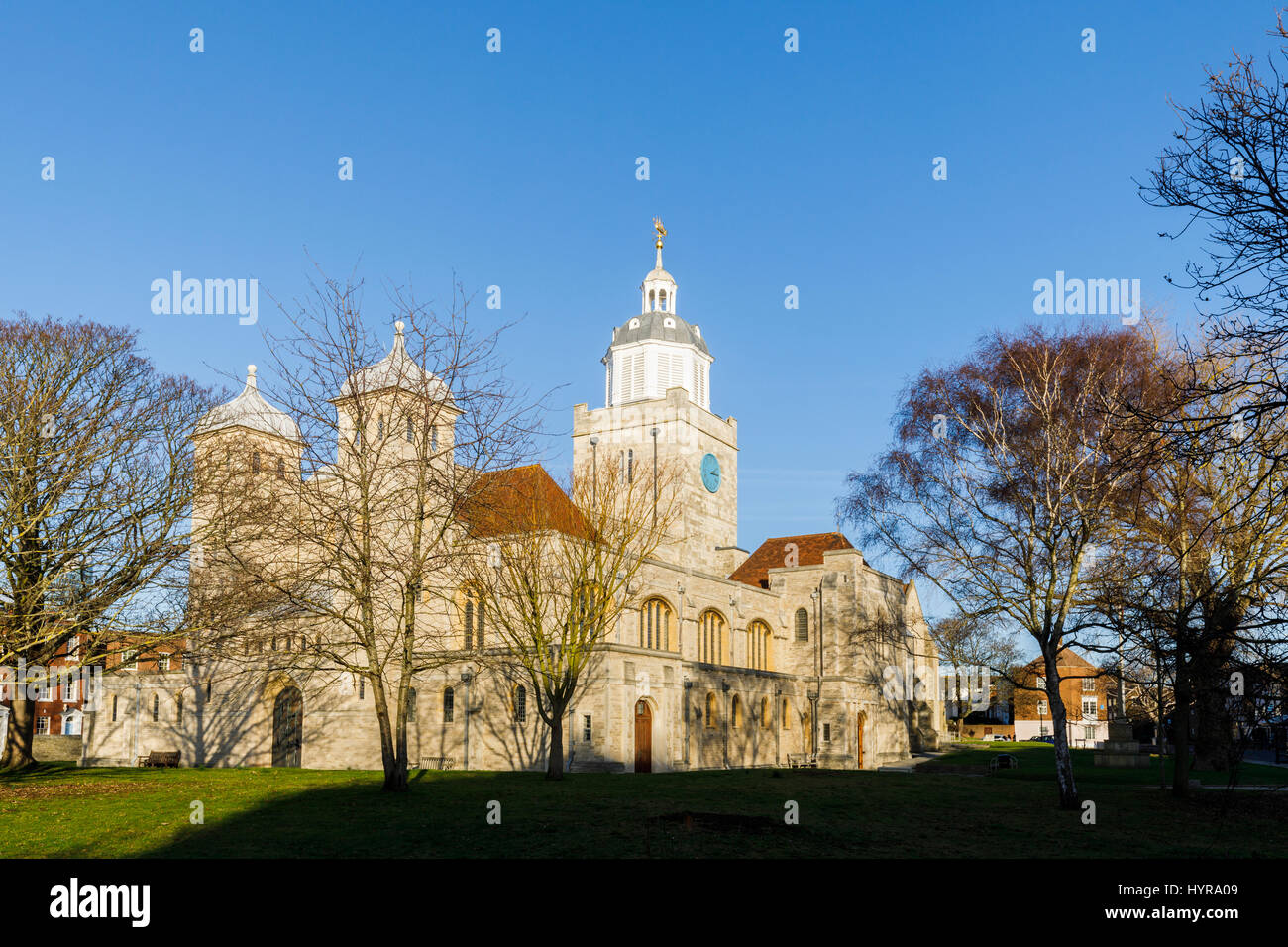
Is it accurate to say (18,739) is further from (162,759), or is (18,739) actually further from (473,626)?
(473,626)

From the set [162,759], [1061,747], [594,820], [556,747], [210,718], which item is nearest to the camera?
[594,820]

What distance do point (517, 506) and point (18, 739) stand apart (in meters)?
18.9

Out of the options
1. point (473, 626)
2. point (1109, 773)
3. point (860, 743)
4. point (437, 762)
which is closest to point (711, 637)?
point (473, 626)

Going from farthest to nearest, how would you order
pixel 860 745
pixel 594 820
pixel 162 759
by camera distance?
pixel 860 745, pixel 162 759, pixel 594 820

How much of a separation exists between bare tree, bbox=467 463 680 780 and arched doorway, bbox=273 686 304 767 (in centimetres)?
1219

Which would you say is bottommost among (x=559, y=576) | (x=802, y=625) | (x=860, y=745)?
(x=860, y=745)

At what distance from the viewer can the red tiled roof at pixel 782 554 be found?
59250 millimetres

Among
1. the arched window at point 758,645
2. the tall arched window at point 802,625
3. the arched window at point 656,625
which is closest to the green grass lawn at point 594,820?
the arched window at point 656,625

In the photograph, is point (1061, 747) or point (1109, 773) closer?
point (1061, 747)

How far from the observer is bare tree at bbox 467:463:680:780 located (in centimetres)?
3347

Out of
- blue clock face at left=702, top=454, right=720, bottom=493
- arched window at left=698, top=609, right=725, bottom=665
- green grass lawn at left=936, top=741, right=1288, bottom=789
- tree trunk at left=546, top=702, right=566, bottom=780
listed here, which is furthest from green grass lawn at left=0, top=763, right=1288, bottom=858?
blue clock face at left=702, top=454, right=720, bottom=493

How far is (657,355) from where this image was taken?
58.2 metres

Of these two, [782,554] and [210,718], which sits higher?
[782,554]
